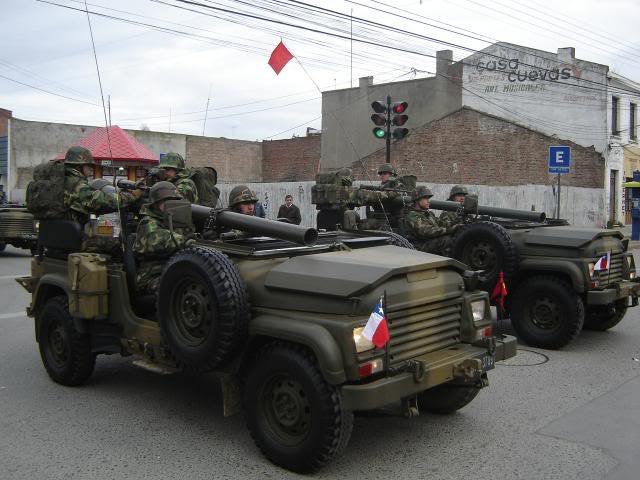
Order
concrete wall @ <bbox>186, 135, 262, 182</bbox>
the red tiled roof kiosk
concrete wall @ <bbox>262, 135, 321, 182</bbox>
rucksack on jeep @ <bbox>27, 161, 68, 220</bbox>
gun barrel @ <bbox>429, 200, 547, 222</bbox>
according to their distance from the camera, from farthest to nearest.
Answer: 1. concrete wall @ <bbox>262, 135, 321, 182</bbox>
2. concrete wall @ <bbox>186, 135, 262, 182</bbox>
3. the red tiled roof kiosk
4. gun barrel @ <bbox>429, 200, 547, 222</bbox>
5. rucksack on jeep @ <bbox>27, 161, 68, 220</bbox>

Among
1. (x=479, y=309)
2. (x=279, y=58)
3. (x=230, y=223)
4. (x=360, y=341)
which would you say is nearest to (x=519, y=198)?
(x=279, y=58)

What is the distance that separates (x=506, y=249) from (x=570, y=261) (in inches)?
28.6

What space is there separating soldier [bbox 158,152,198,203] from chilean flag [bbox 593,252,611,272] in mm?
4541

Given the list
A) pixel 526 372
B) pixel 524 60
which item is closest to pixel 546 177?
pixel 524 60

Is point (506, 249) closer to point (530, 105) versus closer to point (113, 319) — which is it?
point (113, 319)

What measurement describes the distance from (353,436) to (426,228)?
4.20 metres

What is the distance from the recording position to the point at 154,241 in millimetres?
5613

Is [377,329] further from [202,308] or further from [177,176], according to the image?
[177,176]

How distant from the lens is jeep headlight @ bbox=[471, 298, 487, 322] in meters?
5.03

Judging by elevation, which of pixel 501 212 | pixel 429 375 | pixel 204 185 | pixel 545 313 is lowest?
pixel 545 313

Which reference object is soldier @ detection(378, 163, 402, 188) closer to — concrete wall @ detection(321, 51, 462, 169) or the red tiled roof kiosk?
the red tiled roof kiosk

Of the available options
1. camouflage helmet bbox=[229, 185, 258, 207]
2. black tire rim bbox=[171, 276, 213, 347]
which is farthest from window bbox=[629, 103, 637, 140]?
black tire rim bbox=[171, 276, 213, 347]

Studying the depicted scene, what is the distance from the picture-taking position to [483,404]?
19.2 ft

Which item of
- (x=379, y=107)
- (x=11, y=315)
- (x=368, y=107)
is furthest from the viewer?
(x=368, y=107)
